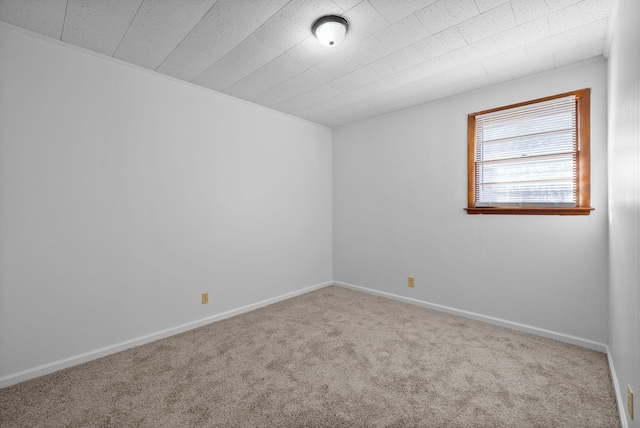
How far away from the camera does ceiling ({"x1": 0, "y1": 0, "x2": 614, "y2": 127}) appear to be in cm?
176

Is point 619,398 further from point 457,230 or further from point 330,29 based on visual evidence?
point 330,29

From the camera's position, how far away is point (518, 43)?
2.13m

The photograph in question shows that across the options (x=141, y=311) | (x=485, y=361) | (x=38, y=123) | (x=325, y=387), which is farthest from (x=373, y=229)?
(x=38, y=123)

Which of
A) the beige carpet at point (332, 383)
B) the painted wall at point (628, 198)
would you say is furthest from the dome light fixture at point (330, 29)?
the beige carpet at point (332, 383)

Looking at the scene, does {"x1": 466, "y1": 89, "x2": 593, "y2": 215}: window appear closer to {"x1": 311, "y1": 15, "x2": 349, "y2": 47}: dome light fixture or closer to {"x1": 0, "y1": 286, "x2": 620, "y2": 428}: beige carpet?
{"x1": 0, "y1": 286, "x2": 620, "y2": 428}: beige carpet

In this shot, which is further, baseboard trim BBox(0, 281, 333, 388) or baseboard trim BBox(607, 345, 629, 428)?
baseboard trim BBox(0, 281, 333, 388)

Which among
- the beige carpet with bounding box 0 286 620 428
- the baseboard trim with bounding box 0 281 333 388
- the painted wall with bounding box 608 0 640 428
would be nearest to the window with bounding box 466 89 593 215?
the painted wall with bounding box 608 0 640 428

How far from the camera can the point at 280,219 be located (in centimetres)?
370

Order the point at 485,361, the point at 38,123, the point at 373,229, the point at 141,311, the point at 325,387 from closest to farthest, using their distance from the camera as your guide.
Result: the point at 325,387
the point at 38,123
the point at 485,361
the point at 141,311
the point at 373,229

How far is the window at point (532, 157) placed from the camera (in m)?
2.43

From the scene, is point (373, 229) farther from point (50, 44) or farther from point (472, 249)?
point (50, 44)

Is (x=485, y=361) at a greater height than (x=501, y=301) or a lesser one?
lesser

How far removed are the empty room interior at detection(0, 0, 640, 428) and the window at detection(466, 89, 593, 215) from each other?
1.0 inches

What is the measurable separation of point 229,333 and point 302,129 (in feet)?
8.85
